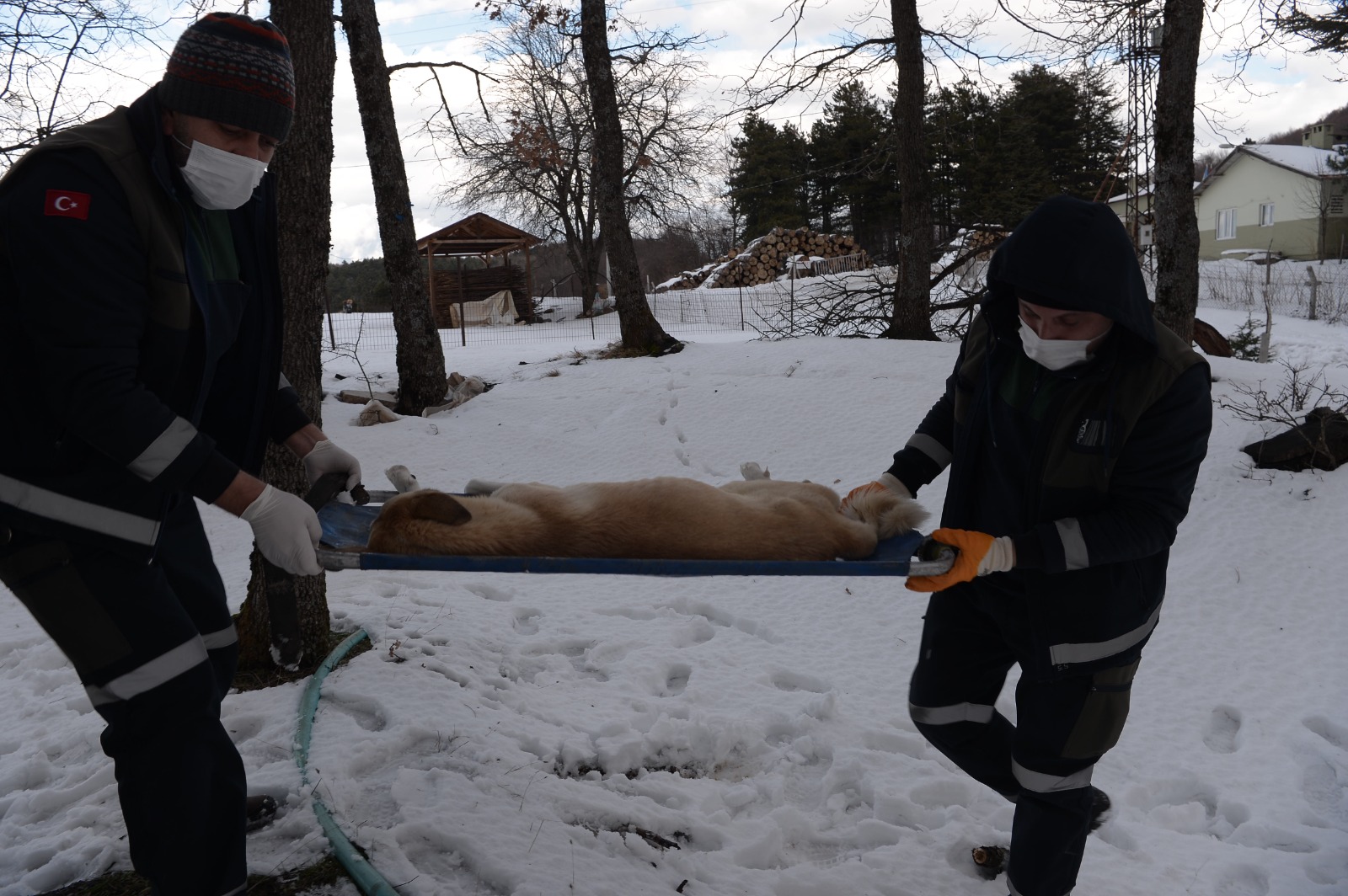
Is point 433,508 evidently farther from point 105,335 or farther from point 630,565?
point 105,335

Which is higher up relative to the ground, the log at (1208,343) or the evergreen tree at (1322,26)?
the evergreen tree at (1322,26)

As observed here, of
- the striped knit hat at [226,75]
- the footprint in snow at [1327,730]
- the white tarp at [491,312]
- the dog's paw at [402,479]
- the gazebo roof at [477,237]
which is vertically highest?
the gazebo roof at [477,237]

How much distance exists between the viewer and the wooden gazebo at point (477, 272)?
2511cm

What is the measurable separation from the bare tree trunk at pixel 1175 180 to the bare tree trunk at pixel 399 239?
7.77m

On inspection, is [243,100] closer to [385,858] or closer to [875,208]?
[385,858]

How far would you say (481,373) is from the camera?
12.7 meters

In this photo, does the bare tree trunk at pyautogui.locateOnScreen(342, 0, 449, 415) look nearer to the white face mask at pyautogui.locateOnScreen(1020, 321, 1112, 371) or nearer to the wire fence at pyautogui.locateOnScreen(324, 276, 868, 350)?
the wire fence at pyautogui.locateOnScreen(324, 276, 868, 350)

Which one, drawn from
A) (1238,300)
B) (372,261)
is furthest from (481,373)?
(372,261)

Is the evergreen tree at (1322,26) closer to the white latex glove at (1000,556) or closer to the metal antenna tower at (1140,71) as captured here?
the metal antenna tower at (1140,71)

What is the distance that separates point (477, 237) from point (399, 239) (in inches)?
618

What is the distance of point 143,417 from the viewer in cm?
182

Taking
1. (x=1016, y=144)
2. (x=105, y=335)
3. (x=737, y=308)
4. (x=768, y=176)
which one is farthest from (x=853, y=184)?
(x=105, y=335)

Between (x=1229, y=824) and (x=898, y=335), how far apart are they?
894 centimetres

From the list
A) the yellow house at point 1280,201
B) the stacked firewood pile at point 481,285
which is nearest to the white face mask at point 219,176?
the stacked firewood pile at point 481,285
